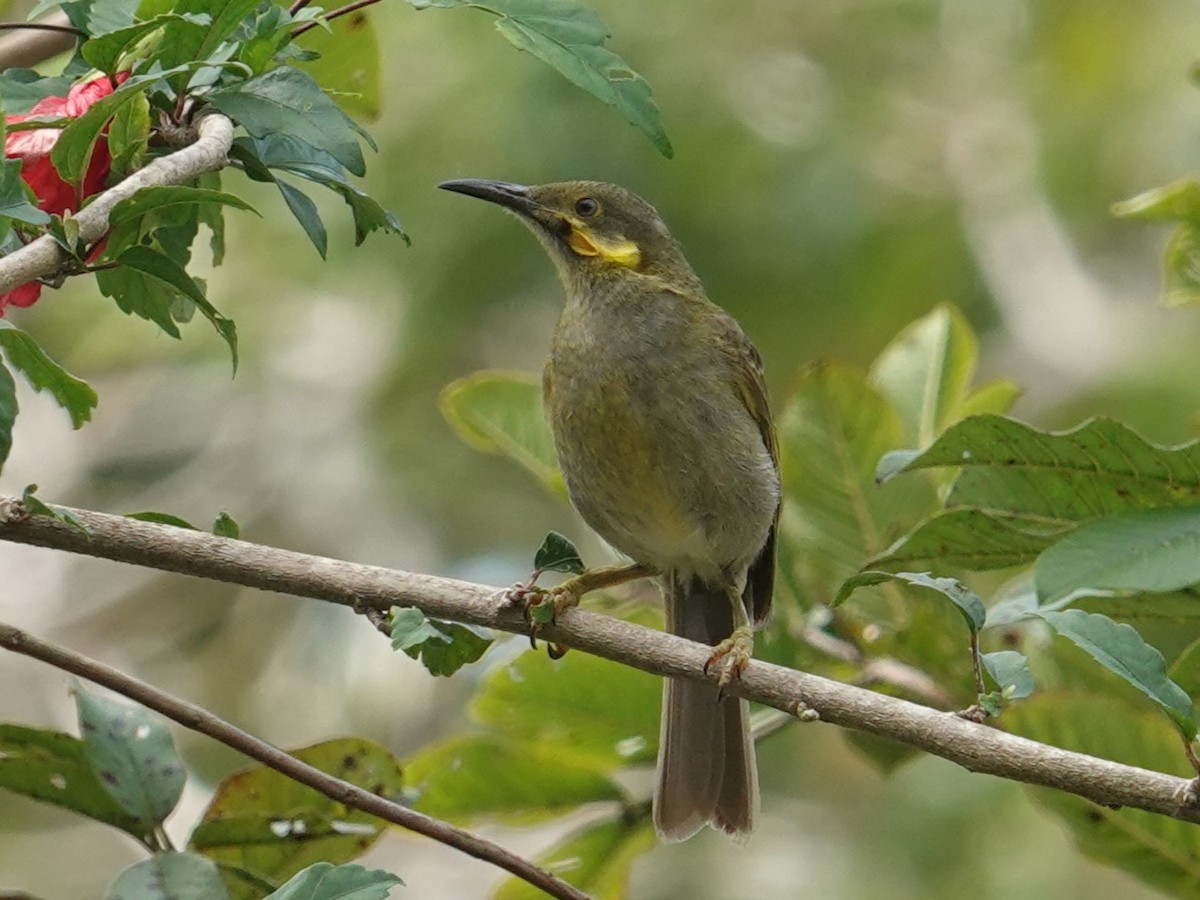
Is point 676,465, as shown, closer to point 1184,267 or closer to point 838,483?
point 838,483

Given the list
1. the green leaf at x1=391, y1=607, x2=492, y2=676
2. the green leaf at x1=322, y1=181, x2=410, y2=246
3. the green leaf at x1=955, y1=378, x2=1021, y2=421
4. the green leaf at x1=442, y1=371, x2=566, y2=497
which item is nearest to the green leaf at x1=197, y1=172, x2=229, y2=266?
the green leaf at x1=322, y1=181, x2=410, y2=246

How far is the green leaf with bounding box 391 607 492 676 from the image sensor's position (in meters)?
2.38

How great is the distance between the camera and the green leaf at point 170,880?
231 cm

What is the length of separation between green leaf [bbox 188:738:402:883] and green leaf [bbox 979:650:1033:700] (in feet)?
3.40

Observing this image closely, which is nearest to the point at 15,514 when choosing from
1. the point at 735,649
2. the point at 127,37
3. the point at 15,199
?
the point at 15,199

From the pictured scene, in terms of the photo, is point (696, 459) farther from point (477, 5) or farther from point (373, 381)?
point (373, 381)

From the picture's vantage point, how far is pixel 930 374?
12.0 feet

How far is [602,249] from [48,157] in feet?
6.43

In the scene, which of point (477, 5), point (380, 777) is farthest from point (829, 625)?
point (477, 5)

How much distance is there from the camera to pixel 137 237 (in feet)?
7.14

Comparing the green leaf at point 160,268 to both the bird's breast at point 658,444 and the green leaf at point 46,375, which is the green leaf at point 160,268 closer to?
the green leaf at point 46,375

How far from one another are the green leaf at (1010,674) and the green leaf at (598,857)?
3.91 ft

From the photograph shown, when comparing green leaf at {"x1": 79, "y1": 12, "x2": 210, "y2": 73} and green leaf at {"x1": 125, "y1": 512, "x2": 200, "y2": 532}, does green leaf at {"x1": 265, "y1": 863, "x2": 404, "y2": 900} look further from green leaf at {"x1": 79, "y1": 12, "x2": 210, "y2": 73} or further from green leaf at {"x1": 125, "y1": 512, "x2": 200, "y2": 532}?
green leaf at {"x1": 79, "y1": 12, "x2": 210, "y2": 73}

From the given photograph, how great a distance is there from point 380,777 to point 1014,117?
579 centimetres
